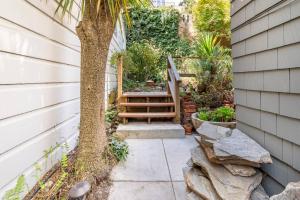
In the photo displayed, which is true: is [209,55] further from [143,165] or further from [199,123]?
[143,165]

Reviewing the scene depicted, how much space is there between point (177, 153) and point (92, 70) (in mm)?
1791

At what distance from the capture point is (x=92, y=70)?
108 inches

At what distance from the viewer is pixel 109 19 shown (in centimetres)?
275

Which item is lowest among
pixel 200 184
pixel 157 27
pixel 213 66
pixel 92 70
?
pixel 200 184

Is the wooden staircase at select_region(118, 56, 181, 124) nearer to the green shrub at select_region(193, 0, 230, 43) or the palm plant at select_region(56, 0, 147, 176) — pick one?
the palm plant at select_region(56, 0, 147, 176)

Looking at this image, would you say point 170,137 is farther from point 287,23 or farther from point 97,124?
point 287,23

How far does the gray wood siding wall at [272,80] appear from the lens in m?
1.65

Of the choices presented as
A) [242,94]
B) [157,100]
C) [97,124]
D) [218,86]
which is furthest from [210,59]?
[97,124]

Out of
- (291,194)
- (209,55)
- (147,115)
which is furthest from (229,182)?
(209,55)

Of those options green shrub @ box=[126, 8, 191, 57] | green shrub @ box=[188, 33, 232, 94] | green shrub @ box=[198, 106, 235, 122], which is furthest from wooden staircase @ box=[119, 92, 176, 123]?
green shrub @ box=[126, 8, 191, 57]

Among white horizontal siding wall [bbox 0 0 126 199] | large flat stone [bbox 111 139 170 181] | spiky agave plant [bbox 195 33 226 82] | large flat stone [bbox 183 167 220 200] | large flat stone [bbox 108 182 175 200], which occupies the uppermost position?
spiky agave plant [bbox 195 33 226 82]

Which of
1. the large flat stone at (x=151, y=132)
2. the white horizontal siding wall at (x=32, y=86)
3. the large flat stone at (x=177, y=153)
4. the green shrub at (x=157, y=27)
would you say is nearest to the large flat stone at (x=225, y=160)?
the large flat stone at (x=177, y=153)

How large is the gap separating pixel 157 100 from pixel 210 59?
1571 mm

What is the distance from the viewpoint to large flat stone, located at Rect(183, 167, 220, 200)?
1.99m
